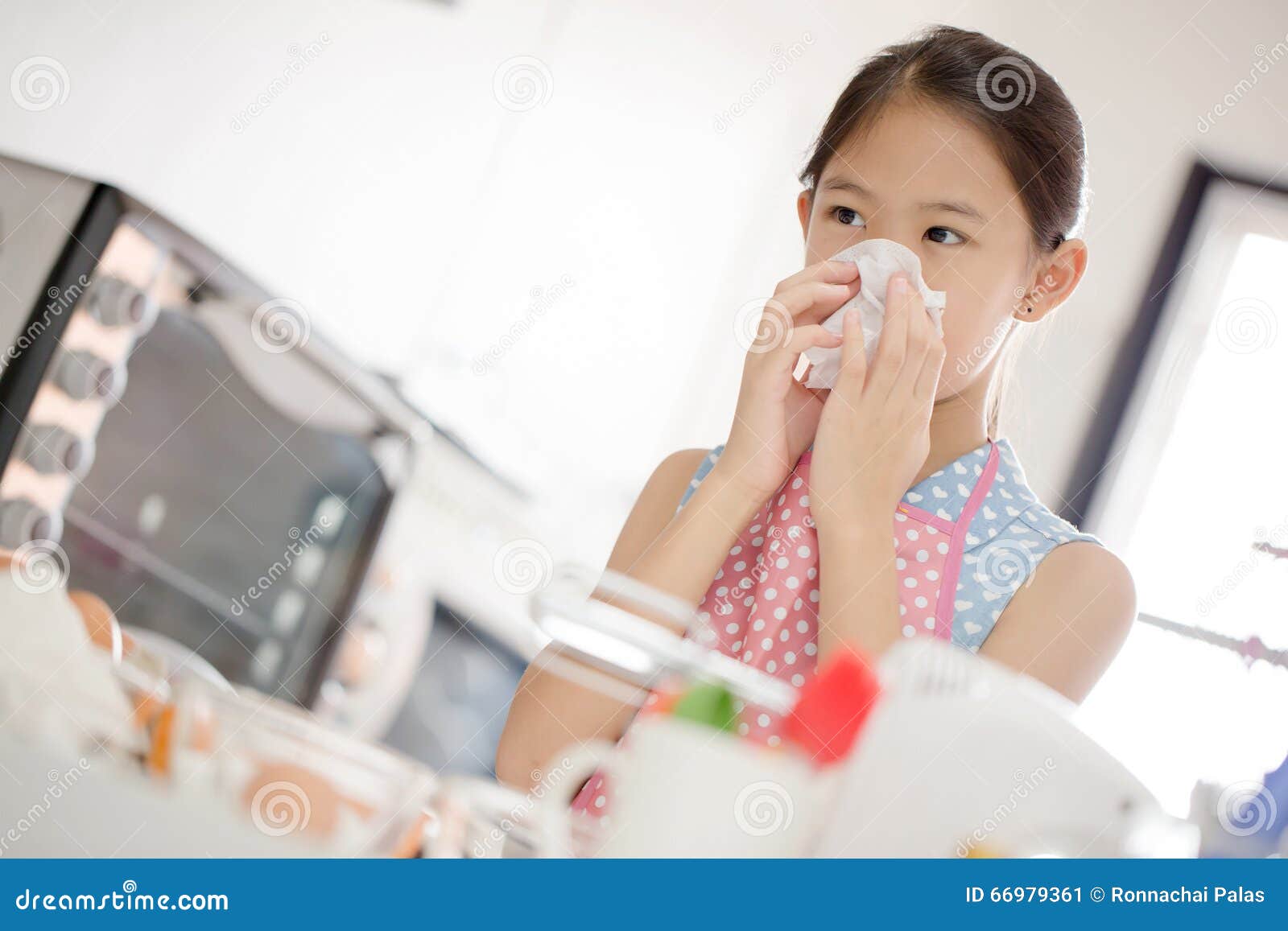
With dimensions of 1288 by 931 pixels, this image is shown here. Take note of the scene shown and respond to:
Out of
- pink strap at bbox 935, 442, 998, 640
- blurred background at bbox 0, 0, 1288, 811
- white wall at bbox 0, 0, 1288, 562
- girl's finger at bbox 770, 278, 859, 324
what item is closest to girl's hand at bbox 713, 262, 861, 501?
girl's finger at bbox 770, 278, 859, 324

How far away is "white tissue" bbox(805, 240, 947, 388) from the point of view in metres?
0.76

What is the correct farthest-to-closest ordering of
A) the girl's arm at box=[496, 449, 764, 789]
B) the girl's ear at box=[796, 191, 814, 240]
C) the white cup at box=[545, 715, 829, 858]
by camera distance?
the girl's ear at box=[796, 191, 814, 240]
the girl's arm at box=[496, 449, 764, 789]
the white cup at box=[545, 715, 829, 858]

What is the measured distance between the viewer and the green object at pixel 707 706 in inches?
14.3

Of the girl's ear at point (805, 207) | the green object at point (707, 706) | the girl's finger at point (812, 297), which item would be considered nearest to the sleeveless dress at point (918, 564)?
the girl's finger at point (812, 297)

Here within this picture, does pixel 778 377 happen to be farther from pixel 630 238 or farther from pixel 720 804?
pixel 630 238

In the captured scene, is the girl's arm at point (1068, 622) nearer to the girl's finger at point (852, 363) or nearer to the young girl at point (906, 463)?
the young girl at point (906, 463)

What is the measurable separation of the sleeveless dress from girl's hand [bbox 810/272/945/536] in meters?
0.04

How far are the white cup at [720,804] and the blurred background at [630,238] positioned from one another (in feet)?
3.95

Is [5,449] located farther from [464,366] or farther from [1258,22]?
[1258,22]

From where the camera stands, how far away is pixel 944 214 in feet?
2.52

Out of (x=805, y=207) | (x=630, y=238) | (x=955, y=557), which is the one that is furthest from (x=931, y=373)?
(x=630, y=238)

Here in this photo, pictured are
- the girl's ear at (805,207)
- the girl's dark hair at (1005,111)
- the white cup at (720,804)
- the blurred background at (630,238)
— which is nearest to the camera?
the white cup at (720,804)

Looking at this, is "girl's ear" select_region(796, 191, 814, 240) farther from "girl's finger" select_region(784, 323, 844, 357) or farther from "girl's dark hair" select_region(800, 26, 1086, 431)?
"girl's finger" select_region(784, 323, 844, 357)

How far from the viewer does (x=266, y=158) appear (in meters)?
2.08
